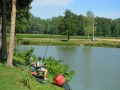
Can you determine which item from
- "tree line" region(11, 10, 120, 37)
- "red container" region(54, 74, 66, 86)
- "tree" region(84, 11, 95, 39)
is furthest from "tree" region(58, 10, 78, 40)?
"red container" region(54, 74, 66, 86)

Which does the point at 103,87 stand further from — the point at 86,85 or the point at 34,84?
the point at 34,84

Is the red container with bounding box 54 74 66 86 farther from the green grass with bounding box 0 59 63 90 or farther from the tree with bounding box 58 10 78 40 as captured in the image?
the tree with bounding box 58 10 78 40

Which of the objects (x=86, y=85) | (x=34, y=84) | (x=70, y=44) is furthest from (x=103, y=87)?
(x=70, y=44)

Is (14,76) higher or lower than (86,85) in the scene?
higher

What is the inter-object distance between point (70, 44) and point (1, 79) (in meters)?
79.7

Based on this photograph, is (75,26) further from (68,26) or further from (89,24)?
(89,24)

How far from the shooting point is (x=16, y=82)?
50.7ft

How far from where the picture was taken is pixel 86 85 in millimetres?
25312

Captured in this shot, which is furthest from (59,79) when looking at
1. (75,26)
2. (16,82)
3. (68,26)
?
(75,26)

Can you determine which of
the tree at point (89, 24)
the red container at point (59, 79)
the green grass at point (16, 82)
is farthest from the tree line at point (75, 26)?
the green grass at point (16, 82)

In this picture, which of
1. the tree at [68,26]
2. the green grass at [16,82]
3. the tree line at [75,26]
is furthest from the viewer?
the tree line at [75,26]

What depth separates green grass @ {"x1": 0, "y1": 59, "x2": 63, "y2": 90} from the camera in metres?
14.7

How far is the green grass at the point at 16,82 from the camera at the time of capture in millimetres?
14653

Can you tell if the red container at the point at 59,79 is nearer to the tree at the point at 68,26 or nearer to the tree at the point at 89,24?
the tree at the point at 68,26
